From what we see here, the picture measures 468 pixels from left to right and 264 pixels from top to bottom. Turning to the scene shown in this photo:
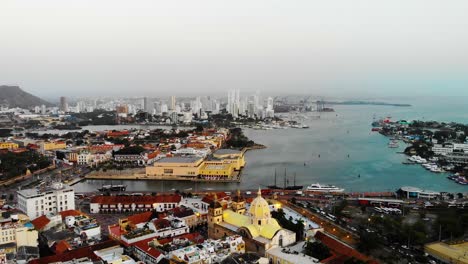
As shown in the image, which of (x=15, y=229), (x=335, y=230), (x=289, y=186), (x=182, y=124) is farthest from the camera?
(x=182, y=124)

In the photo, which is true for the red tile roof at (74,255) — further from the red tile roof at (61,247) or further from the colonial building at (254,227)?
the colonial building at (254,227)

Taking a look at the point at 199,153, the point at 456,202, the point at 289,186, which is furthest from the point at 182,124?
the point at 456,202

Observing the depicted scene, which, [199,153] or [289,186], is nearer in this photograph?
[289,186]

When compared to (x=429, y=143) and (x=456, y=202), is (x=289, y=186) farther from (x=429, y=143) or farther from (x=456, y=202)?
(x=429, y=143)

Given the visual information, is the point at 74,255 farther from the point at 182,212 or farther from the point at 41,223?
the point at 182,212

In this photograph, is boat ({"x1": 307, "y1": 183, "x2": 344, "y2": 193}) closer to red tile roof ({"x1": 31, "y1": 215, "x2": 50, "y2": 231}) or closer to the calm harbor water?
the calm harbor water

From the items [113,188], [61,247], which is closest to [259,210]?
[61,247]
